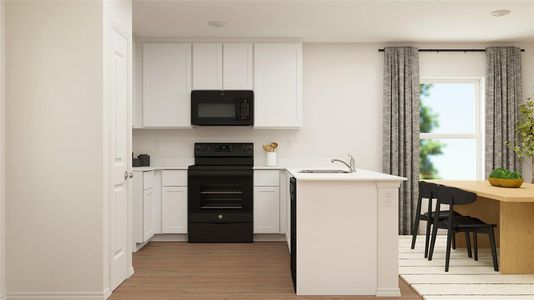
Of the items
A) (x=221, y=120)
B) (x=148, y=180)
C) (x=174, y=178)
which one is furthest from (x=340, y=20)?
(x=148, y=180)

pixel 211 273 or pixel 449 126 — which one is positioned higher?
pixel 449 126

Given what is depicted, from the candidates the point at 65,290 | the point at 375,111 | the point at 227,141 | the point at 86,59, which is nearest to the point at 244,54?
the point at 227,141

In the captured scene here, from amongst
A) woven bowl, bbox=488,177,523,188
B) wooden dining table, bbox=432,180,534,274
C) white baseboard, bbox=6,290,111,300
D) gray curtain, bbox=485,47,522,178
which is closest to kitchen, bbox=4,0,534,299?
white baseboard, bbox=6,290,111,300

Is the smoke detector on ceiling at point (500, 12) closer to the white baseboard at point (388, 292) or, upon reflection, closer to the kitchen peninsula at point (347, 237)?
the kitchen peninsula at point (347, 237)

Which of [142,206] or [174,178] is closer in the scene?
Answer: [142,206]

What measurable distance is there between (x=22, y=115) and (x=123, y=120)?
738 mm

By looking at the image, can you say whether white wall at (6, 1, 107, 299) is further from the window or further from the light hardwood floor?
the window

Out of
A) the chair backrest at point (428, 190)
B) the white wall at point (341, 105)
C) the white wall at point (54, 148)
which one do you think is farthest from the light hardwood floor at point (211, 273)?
the white wall at point (341, 105)

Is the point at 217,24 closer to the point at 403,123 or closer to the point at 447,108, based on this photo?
the point at 403,123

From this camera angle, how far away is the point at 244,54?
18.2 ft

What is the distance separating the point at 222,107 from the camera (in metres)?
5.53

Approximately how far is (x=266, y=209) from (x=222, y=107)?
1.34 metres

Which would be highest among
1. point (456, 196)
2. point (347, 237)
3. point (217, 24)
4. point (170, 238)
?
point (217, 24)

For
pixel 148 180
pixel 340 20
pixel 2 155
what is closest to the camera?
pixel 2 155
